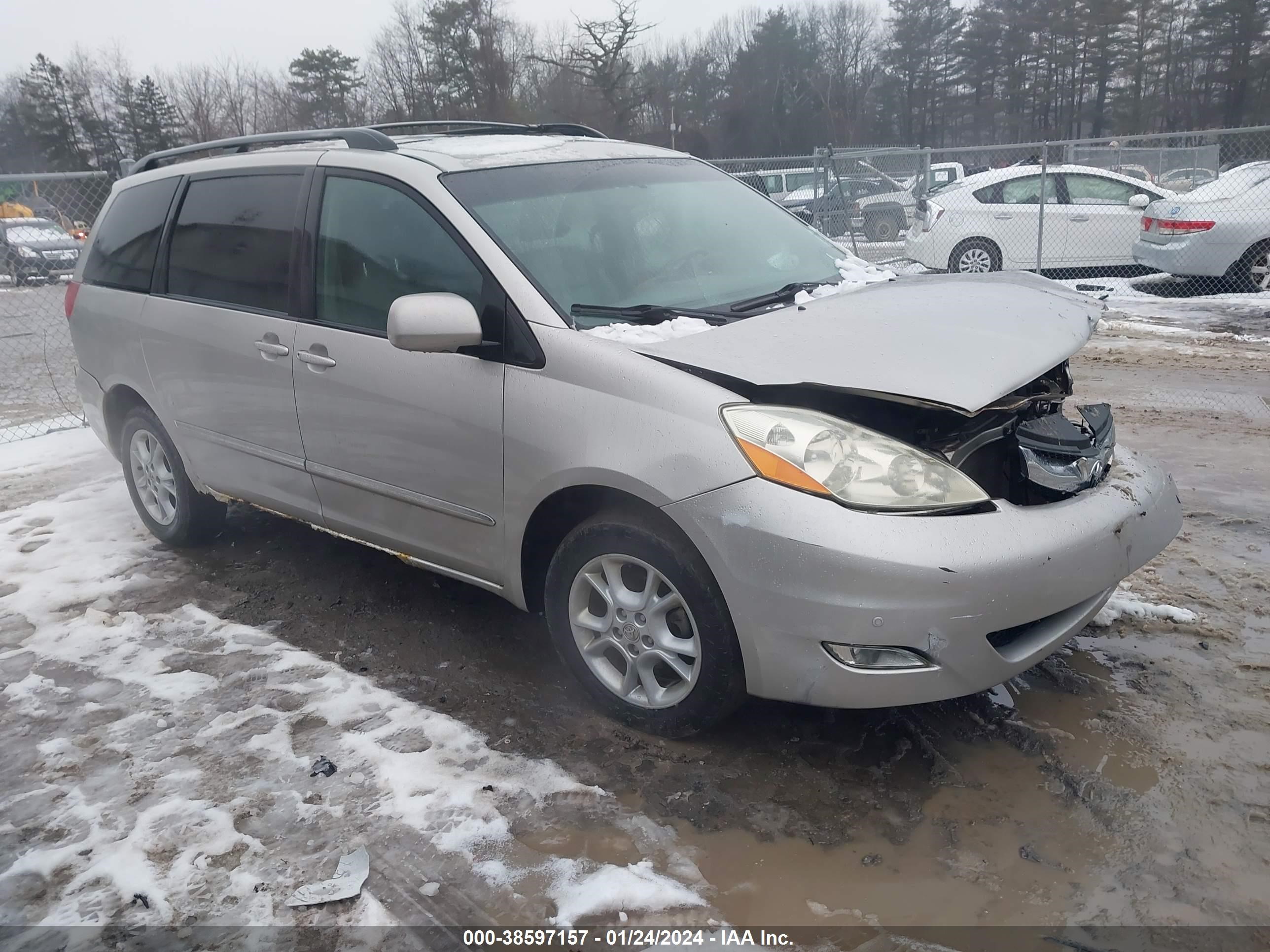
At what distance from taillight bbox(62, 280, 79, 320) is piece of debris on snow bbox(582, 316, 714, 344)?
3.56m

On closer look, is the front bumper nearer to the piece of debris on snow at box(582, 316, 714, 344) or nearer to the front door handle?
the piece of debris on snow at box(582, 316, 714, 344)

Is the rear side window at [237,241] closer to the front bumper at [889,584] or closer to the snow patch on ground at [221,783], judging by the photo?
the snow patch on ground at [221,783]

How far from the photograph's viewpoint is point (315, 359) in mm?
3791

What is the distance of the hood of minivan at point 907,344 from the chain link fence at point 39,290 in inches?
234

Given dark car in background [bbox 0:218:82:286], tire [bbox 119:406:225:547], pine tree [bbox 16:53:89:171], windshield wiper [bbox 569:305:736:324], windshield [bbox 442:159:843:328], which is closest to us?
windshield wiper [bbox 569:305:736:324]

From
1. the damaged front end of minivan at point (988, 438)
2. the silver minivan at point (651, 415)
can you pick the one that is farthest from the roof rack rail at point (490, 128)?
the damaged front end of minivan at point (988, 438)

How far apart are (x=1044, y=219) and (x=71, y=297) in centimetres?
1117

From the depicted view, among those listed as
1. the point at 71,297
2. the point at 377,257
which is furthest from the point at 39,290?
the point at 377,257

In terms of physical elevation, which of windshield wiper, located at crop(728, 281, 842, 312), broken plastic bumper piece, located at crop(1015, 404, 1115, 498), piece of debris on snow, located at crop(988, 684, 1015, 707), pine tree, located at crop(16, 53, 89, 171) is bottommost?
piece of debris on snow, located at crop(988, 684, 1015, 707)

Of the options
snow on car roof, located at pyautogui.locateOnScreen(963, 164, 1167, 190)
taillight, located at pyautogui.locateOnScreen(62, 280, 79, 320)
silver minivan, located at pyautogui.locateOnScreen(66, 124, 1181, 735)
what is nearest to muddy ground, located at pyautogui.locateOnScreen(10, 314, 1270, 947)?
silver minivan, located at pyautogui.locateOnScreen(66, 124, 1181, 735)

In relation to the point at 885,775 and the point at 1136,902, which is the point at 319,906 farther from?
the point at 1136,902

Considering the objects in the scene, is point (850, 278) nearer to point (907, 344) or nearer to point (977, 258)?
point (907, 344)

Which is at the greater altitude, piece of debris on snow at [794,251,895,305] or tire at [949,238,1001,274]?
piece of debris on snow at [794,251,895,305]

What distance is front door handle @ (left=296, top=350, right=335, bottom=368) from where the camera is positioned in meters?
3.74
